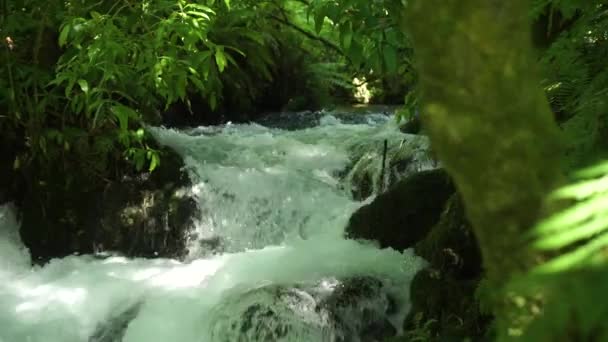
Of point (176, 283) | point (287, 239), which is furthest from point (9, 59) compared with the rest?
point (287, 239)

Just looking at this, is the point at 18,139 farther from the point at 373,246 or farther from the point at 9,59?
the point at 373,246

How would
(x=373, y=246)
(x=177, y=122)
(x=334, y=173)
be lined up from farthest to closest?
(x=177, y=122)
(x=334, y=173)
(x=373, y=246)

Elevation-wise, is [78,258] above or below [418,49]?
below

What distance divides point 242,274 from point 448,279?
1789mm

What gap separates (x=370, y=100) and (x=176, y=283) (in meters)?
11.0

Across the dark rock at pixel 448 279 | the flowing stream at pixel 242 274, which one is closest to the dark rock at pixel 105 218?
the flowing stream at pixel 242 274

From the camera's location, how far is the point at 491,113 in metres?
→ 0.96

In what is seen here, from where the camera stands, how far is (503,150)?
0.98 meters

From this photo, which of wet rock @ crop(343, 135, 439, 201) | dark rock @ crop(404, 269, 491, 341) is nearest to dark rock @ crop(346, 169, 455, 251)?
dark rock @ crop(404, 269, 491, 341)

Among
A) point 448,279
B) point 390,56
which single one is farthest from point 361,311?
point 390,56

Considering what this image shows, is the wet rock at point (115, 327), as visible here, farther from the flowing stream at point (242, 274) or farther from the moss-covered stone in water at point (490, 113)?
the moss-covered stone in water at point (490, 113)

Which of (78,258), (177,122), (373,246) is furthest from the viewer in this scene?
(177,122)

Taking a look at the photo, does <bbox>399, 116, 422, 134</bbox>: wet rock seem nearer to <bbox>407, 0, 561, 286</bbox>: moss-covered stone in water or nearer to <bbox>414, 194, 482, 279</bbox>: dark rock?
<bbox>414, 194, 482, 279</bbox>: dark rock

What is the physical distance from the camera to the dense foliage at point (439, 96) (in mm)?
803
